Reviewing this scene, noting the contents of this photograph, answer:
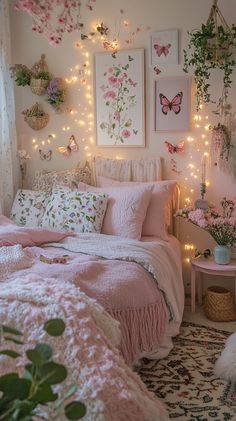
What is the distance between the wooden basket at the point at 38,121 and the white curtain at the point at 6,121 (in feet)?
0.48

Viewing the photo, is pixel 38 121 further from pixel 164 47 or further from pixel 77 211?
pixel 164 47

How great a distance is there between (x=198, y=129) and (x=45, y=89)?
1.35m

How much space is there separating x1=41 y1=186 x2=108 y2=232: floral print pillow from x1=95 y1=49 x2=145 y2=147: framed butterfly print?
0.61 m

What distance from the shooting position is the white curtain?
358 cm

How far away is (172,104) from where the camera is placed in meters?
3.22

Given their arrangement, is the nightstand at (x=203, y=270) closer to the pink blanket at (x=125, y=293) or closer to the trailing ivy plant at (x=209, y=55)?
the pink blanket at (x=125, y=293)

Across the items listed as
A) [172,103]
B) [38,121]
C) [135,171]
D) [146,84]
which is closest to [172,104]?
[172,103]

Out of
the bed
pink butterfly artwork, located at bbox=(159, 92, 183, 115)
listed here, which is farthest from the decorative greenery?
pink butterfly artwork, located at bbox=(159, 92, 183, 115)

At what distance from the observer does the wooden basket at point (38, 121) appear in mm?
3688

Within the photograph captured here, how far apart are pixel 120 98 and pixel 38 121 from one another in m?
0.77

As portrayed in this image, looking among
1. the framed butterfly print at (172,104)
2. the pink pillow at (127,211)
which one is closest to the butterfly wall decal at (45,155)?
the pink pillow at (127,211)

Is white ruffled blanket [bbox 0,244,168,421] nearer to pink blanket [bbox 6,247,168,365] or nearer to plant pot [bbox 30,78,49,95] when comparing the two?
pink blanket [bbox 6,247,168,365]

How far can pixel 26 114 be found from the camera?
147 inches

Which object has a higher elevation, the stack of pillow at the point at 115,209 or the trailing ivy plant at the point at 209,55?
the trailing ivy plant at the point at 209,55
